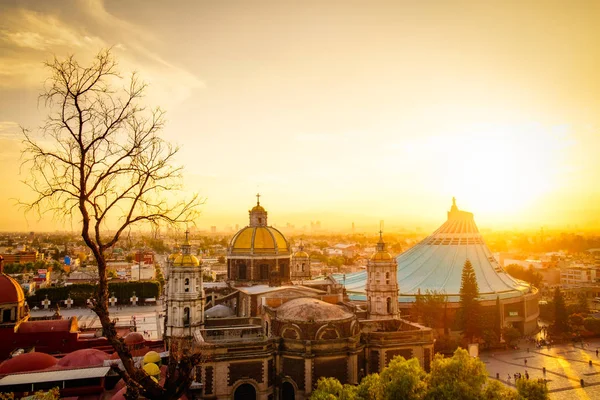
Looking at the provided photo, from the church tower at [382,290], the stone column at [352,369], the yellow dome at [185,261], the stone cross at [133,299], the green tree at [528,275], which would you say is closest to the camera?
the stone column at [352,369]

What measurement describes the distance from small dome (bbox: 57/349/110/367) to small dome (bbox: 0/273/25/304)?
840 cm

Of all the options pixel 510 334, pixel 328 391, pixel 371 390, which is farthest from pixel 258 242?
pixel 510 334

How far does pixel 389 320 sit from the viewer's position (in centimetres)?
2942

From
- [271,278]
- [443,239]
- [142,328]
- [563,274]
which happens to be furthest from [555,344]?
[563,274]

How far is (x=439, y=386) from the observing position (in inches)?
668

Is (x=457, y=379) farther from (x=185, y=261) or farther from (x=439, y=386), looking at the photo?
(x=185, y=261)

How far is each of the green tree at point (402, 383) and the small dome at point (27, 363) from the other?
18993 mm

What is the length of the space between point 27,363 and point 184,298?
Answer: 8.97 metres

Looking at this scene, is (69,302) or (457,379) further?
(69,302)

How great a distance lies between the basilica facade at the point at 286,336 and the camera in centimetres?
2386

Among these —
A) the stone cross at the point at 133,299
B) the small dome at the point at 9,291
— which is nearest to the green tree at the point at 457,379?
the small dome at the point at 9,291

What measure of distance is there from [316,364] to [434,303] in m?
21.7

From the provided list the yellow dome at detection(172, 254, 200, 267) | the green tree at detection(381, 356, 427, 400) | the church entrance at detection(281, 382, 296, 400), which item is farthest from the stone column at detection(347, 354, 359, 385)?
the yellow dome at detection(172, 254, 200, 267)

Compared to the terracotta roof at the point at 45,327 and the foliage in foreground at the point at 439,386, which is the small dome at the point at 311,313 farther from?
the terracotta roof at the point at 45,327
